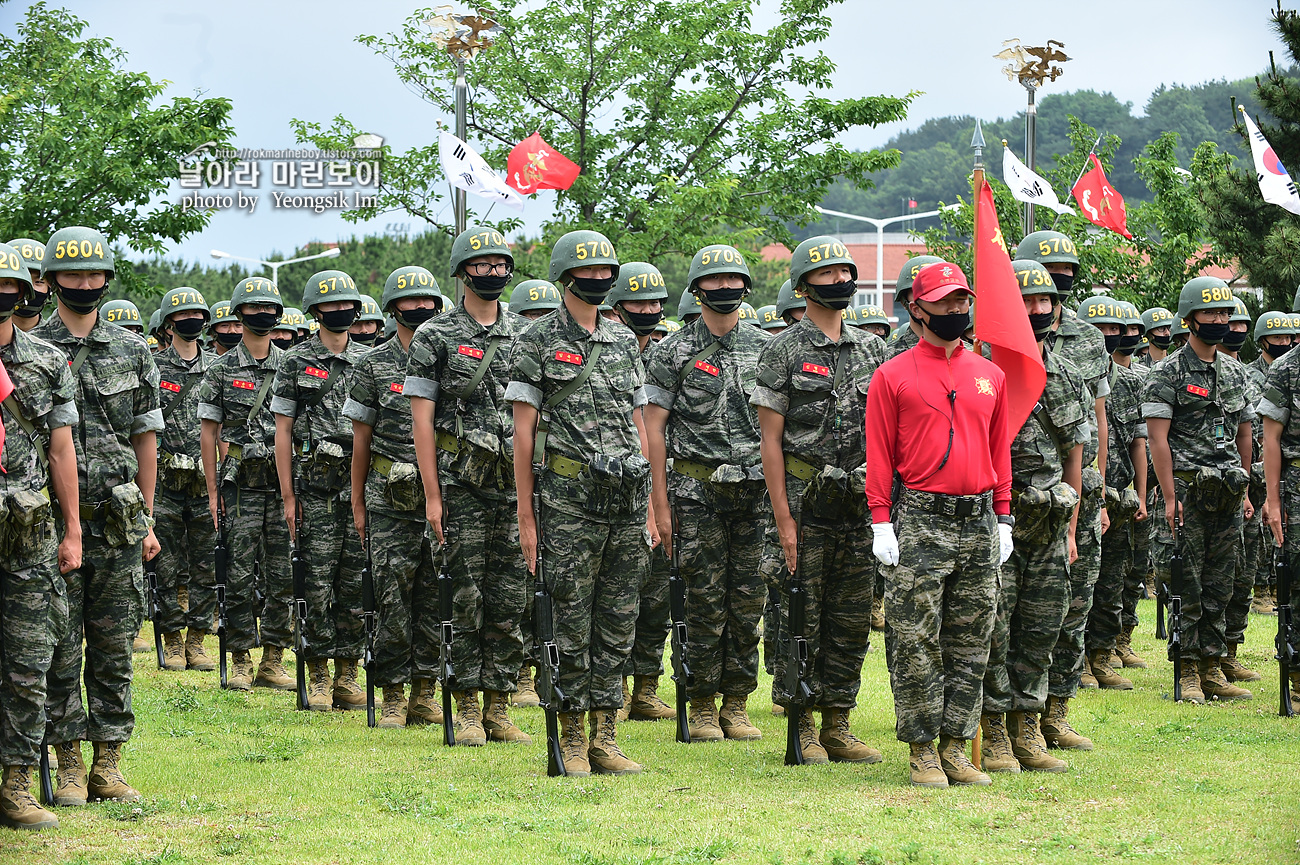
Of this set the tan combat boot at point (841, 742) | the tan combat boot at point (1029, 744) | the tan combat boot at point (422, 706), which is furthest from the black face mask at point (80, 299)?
the tan combat boot at point (1029, 744)

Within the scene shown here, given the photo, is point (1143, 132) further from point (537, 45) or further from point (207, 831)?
point (207, 831)

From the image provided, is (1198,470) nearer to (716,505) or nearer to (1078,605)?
(1078,605)

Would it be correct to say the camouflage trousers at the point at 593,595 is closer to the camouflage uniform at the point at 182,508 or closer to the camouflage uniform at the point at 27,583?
the camouflage uniform at the point at 27,583

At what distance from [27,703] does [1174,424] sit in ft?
27.9

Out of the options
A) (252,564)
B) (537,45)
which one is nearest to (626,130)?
(537,45)

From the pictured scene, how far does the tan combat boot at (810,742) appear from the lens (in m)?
8.46

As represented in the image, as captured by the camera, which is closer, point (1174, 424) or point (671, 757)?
point (671, 757)

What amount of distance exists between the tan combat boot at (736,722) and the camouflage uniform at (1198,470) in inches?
148

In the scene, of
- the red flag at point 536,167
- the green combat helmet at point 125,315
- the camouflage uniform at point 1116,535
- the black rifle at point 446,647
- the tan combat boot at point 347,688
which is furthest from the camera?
the red flag at point 536,167

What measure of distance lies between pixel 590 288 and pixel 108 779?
12.1 ft

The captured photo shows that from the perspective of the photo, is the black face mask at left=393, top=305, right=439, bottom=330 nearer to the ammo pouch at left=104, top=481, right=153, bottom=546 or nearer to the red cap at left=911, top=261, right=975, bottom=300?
the ammo pouch at left=104, top=481, right=153, bottom=546

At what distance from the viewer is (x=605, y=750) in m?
8.09

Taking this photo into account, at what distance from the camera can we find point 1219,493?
10.8 meters

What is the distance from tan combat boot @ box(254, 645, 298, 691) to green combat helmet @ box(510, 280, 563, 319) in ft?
11.4
